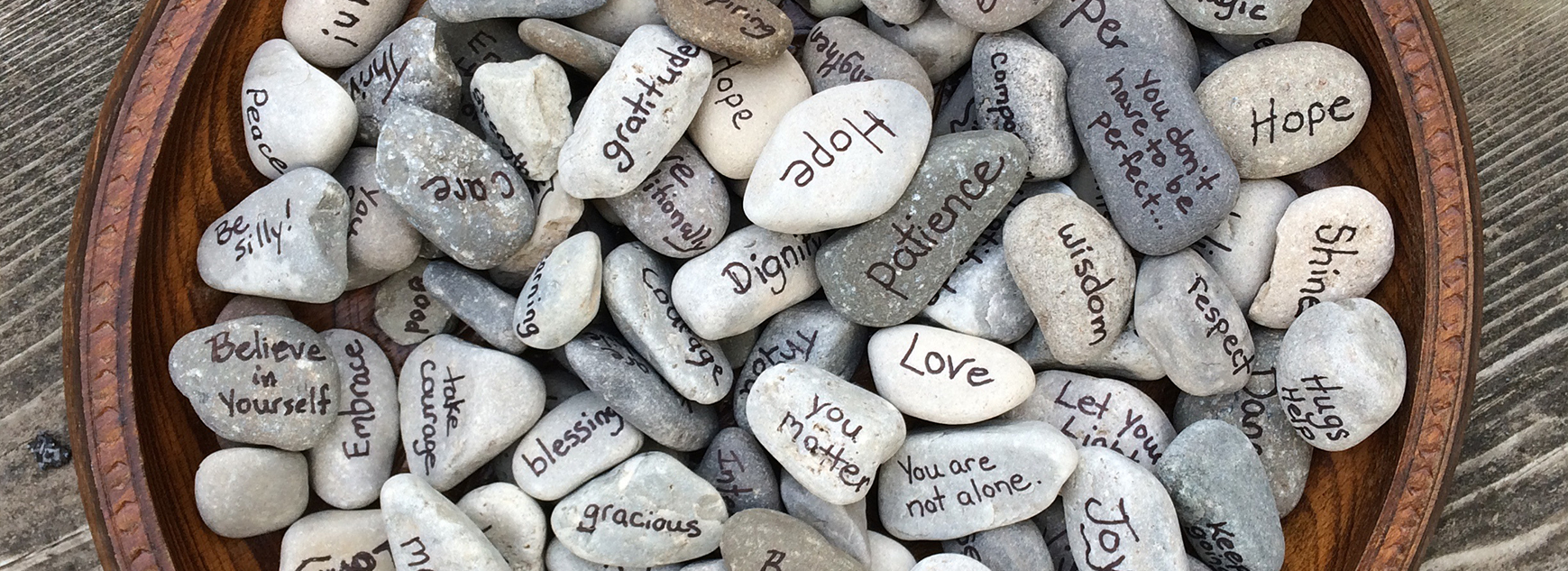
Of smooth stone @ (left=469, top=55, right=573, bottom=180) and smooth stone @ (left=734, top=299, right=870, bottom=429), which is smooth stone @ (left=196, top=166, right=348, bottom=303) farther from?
smooth stone @ (left=734, top=299, right=870, bottom=429)

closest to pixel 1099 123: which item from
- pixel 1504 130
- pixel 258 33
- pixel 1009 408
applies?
pixel 1009 408

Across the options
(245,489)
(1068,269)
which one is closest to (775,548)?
(1068,269)

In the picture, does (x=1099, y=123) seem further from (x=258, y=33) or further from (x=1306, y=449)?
(x=258, y=33)

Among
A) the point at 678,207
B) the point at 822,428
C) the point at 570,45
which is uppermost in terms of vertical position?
the point at 570,45

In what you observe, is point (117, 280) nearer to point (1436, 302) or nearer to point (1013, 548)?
point (1013, 548)

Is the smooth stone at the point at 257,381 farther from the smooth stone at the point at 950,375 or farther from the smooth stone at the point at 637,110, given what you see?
the smooth stone at the point at 950,375

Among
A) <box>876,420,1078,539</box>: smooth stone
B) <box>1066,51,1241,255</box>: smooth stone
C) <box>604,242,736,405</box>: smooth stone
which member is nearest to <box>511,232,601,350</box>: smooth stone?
<box>604,242,736,405</box>: smooth stone
